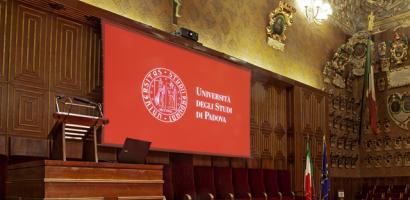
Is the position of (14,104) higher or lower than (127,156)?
higher

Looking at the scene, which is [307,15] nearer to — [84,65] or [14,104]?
[84,65]

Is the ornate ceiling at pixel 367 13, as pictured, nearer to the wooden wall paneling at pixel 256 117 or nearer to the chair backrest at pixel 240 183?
the wooden wall paneling at pixel 256 117

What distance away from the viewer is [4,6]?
202 inches

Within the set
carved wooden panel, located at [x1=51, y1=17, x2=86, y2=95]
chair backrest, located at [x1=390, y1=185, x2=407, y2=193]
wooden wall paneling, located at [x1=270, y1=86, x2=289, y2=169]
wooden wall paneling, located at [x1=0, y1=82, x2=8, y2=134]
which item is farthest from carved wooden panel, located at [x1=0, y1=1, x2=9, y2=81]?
chair backrest, located at [x1=390, y1=185, x2=407, y2=193]

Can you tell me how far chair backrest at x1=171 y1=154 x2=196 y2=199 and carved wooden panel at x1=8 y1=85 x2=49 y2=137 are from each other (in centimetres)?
206

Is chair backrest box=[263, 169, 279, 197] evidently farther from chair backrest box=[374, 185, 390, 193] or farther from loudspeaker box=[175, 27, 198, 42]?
chair backrest box=[374, 185, 390, 193]

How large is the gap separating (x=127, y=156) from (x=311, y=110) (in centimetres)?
626

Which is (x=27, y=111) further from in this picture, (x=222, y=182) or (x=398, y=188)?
(x=398, y=188)

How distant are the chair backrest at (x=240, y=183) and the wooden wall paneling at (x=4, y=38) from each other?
3.91 m

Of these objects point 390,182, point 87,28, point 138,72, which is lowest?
point 390,182

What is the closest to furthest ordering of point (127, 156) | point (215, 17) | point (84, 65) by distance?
point (127, 156) < point (84, 65) < point (215, 17)

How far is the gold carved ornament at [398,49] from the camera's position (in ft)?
37.3

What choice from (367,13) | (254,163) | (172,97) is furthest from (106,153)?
(367,13)

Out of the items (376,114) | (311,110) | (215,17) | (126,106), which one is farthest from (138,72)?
(376,114)
